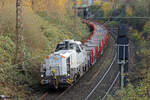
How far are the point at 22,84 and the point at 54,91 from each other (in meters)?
2.35

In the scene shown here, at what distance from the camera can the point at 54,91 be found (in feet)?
54.7

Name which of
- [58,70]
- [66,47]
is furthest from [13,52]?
[58,70]

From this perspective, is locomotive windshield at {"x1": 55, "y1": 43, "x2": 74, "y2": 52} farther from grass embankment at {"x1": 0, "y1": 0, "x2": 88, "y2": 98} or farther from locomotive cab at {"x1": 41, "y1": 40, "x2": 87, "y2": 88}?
grass embankment at {"x1": 0, "y1": 0, "x2": 88, "y2": 98}

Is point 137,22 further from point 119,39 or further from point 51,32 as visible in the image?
point 119,39

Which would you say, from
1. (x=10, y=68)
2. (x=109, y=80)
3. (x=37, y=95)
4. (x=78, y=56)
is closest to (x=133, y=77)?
(x=109, y=80)

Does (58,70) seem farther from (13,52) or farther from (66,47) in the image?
(13,52)

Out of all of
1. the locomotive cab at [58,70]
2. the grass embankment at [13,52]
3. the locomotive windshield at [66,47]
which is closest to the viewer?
the grass embankment at [13,52]

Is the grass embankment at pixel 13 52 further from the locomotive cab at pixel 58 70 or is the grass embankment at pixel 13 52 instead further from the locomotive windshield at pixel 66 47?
the locomotive windshield at pixel 66 47

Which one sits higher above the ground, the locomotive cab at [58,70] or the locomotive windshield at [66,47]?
the locomotive windshield at [66,47]

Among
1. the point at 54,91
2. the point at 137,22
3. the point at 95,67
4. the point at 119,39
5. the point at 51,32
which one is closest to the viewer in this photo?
the point at 119,39

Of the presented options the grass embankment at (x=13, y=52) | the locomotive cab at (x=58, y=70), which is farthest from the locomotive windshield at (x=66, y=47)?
the grass embankment at (x=13, y=52)

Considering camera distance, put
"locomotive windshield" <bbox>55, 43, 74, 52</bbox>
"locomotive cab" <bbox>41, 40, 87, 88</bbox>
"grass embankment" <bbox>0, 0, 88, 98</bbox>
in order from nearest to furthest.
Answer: "grass embankment" <bbox>0, 0, 88, 98</bbox>
"locomotive cab" <bbox>41, 40, 87, 88</bbox>
"locomotive windshield" <bbox>55, 43, 74, 52</bbox>

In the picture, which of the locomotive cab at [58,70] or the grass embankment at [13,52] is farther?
the locomotive cab at [58,70]

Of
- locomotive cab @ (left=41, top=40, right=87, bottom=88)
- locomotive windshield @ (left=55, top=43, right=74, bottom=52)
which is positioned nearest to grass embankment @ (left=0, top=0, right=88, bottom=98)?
locomotive cab @ (left=41, top=40, right=87, bottom=88)
